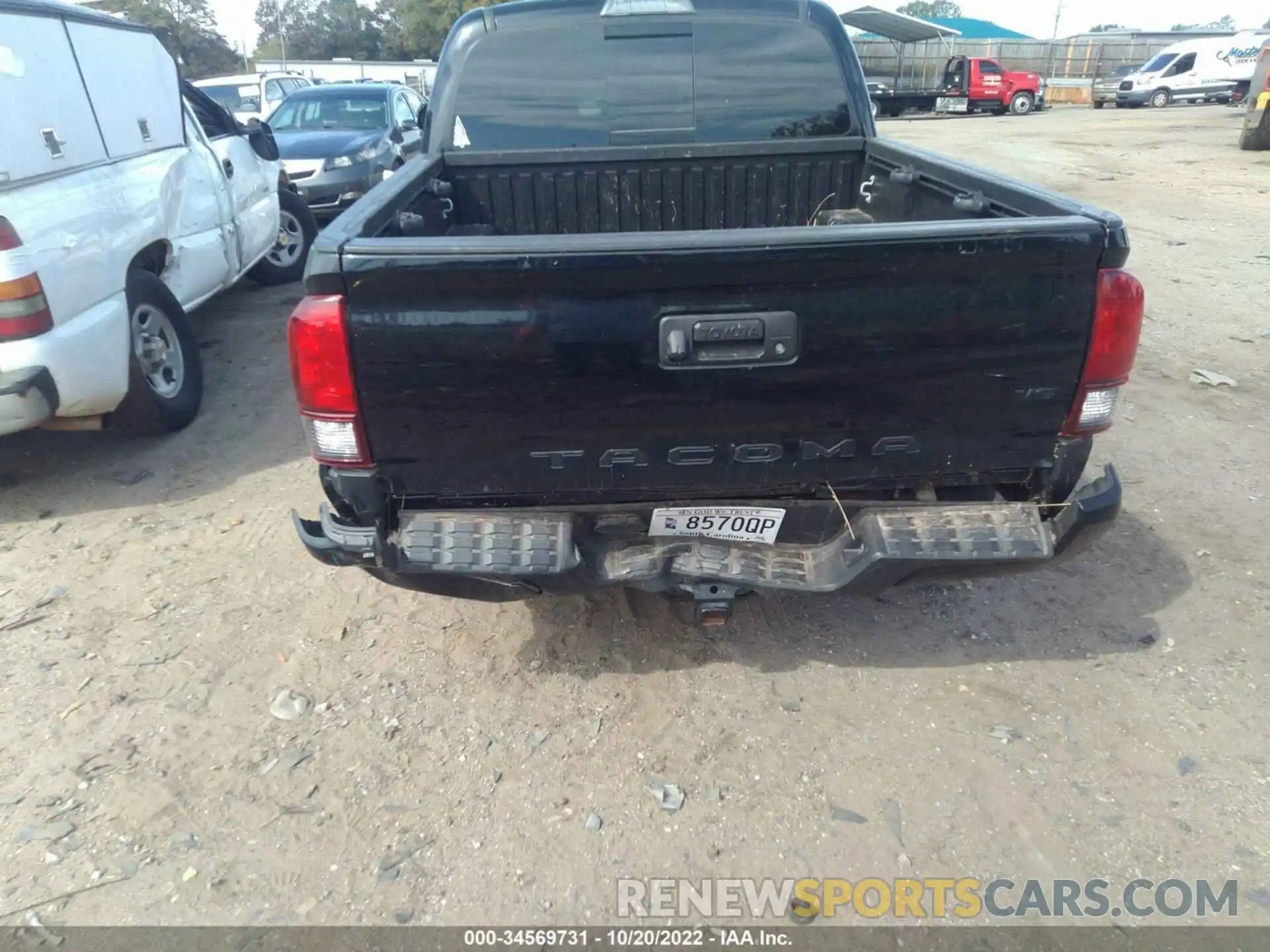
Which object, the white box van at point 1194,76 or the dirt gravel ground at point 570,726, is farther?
the white box van at point 1194,76

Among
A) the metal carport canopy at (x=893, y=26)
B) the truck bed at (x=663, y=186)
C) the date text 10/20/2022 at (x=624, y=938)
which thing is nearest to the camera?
the date text 10/20/2022 at (x=624, y=938)

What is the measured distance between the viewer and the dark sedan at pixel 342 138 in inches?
375

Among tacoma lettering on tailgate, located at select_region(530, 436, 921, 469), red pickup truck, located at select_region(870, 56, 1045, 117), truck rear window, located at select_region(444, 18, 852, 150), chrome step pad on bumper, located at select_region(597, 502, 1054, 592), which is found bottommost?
red pickup truck, located at select_region(870, 56, 1045, 117)

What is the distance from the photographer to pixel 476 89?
3.98 metres

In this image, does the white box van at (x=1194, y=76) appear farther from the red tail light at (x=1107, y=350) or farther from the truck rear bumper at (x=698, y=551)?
the truck rear bumper at (x=698, y=551)

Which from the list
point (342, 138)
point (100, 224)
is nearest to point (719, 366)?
point (100, 224)

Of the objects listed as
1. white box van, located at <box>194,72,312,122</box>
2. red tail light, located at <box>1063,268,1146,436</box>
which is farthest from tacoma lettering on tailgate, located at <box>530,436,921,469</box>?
white box van, located at <box>194,72,312,122</box>

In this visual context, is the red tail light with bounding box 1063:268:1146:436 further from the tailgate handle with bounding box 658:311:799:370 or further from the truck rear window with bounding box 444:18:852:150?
the truck rear window with bounding box 444:18:852:150

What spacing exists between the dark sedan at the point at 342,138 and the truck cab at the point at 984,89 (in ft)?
73.7

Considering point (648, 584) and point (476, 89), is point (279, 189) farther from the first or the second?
point (648, 584)

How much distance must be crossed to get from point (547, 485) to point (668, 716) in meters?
0.92

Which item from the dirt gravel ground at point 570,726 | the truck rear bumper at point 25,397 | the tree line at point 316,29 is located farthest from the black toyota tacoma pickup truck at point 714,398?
the tree line at point 316,29

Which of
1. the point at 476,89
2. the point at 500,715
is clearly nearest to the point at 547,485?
the point at 500,715
